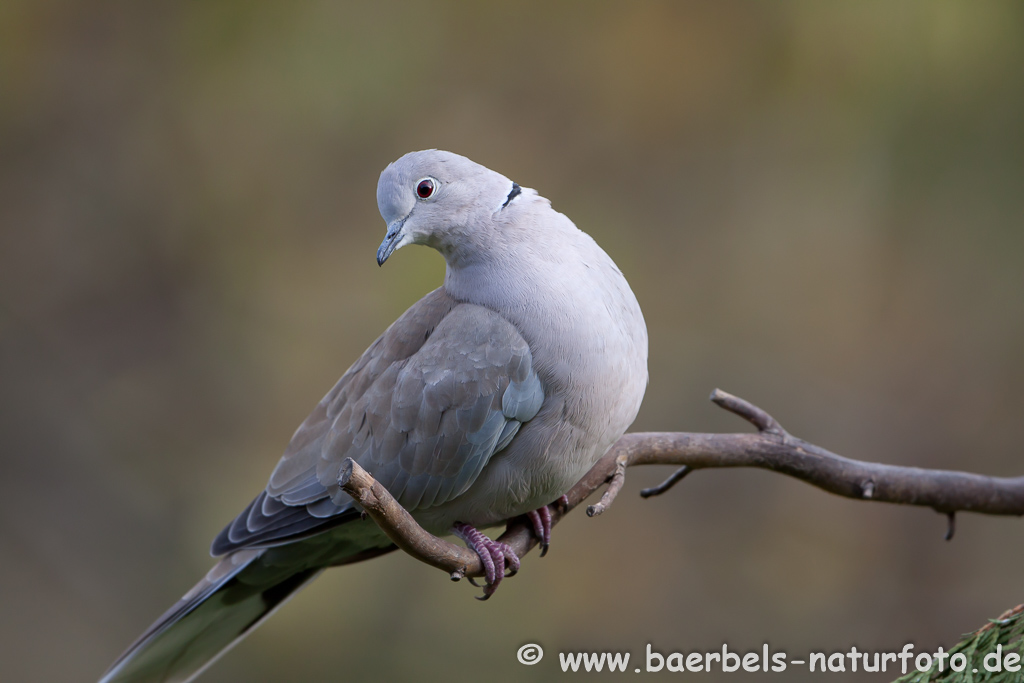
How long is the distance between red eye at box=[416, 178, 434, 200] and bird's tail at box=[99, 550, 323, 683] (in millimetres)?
940

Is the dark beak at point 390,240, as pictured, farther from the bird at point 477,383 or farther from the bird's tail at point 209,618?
the bird's tail at point 209,618

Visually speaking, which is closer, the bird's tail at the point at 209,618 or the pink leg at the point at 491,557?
the pink leg at the point at 491,557

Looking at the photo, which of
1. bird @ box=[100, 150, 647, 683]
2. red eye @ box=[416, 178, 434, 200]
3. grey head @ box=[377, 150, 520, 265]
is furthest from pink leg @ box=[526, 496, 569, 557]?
red eye @ box=[416, 178, 434, 200]

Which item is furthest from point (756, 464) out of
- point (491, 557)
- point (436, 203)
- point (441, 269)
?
point (441, 269)

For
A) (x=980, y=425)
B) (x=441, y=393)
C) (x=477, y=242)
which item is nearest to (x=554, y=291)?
(x=477, y=242)

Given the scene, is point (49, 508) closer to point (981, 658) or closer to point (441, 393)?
point (441, 393)

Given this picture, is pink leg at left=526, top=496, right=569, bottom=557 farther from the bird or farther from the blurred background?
the blurred background

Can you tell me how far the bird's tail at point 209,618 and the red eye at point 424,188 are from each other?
940 millimetres

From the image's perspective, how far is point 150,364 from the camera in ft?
13.4

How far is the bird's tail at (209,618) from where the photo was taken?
2.11 meters

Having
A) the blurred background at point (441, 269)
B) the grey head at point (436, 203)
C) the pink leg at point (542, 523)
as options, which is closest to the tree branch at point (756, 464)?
the pink leg at point (542, 523)

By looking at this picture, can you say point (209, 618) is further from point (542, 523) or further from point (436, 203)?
point (436, 203)

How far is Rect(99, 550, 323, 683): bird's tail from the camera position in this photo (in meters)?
2.11

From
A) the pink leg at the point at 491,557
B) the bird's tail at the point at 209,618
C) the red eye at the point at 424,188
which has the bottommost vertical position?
the bird's tail at the point at 209,618
